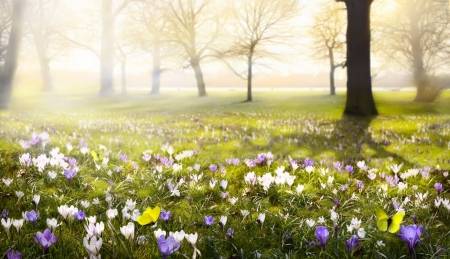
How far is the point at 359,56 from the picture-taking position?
13.8m

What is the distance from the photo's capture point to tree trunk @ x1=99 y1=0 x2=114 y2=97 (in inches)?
1189

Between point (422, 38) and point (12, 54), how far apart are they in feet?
89.9

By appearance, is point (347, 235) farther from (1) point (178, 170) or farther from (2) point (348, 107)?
(2) point (348, 107)

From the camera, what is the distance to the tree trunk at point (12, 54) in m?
19.0

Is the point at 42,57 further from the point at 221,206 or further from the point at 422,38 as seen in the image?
the point at 221,206

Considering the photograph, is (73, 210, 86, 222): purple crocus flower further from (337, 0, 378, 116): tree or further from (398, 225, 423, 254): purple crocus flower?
(337, 0, 378, 116): tree

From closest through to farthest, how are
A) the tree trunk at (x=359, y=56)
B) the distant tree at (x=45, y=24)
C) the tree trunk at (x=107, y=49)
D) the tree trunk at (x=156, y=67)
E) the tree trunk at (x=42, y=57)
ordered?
the tree trunk at (x=359, y=56), the distant tree at (x=45, y=24), the tree trunk at (x=107, y=49), the tree trunk at (x=42, y=57), the tree trunk at (x=156, y=67)

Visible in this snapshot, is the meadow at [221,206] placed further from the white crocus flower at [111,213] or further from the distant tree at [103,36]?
the distant tree at [103,36]

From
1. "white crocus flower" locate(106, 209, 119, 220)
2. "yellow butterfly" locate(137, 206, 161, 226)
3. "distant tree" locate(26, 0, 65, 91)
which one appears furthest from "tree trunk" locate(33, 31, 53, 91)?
"yellow butterfly" locate(137, 206, 161, 226)

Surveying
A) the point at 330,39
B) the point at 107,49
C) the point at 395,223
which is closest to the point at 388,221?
the point at 395,223

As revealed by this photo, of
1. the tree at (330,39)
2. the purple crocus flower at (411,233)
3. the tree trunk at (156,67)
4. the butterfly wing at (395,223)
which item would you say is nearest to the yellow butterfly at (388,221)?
the butterfly wing at (395,223)

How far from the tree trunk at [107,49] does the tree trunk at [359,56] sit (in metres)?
22.0

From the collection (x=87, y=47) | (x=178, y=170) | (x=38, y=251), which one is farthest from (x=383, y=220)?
(x=87, y=47)

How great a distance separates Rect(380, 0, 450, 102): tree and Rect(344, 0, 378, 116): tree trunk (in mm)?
11786
